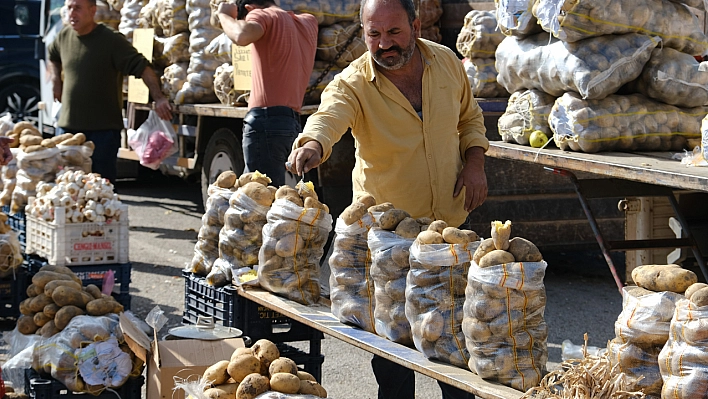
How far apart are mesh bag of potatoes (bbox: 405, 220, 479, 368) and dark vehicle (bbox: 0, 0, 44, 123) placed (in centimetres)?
1560

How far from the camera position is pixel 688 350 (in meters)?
2.71

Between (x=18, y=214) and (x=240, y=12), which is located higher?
(x=240, y=12)

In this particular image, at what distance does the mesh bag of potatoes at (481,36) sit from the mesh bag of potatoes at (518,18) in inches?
47.1

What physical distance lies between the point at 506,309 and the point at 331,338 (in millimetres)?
3554

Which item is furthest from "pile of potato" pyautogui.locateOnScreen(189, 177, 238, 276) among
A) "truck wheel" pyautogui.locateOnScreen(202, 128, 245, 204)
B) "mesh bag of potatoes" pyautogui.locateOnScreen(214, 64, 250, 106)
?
"truck wheel" pyautogui.locateOnScreen(202, 128, 245, 204)

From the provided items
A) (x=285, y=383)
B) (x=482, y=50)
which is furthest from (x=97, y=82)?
(x=285, y=383)

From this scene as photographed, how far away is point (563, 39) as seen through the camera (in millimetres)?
5691

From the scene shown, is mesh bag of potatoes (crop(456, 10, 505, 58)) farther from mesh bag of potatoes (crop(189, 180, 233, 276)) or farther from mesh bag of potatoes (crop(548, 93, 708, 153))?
mesh bag of potatoes (crop(189, 180, 233, 276))

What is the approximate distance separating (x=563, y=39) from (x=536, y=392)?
10.3ft

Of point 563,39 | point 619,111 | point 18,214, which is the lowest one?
point 18,214

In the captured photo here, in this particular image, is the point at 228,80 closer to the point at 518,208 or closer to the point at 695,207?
the point at 518,208

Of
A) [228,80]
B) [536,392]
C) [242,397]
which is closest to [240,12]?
[228,80]

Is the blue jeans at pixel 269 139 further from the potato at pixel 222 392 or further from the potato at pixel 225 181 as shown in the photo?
the potato at pixel 222 392

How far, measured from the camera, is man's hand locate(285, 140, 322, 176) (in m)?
3.55
